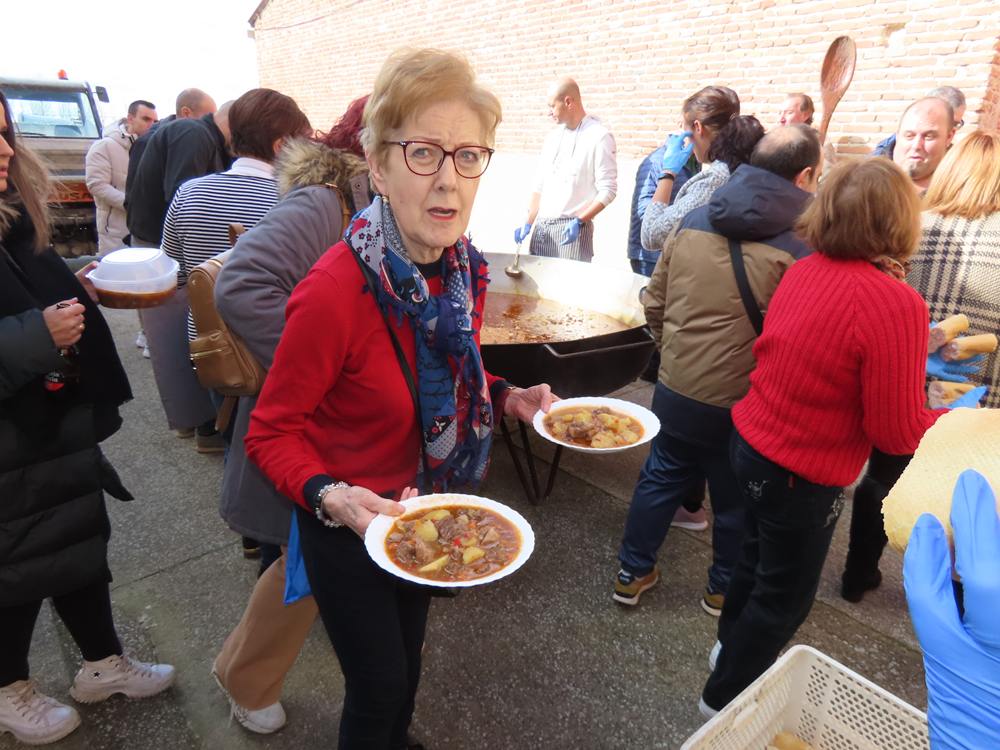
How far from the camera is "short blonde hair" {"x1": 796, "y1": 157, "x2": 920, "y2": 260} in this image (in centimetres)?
178

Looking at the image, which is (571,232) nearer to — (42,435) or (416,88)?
(416,88)

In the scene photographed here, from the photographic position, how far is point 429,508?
157 cm

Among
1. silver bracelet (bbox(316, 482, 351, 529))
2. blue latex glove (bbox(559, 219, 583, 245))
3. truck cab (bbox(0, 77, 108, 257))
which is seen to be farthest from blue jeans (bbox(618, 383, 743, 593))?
truck cab (bbox(0, 77, 108, 257))

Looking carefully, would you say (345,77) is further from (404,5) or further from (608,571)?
(608,571)

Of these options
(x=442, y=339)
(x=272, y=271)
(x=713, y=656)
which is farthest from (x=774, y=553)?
(x=272, y=271)

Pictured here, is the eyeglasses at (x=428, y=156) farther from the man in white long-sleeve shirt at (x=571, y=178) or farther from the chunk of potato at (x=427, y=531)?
the man in white long-sleeve shirt at (x=571, y=178)

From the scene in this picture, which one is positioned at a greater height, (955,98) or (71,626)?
(955,98)

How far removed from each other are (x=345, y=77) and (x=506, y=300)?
1244 cm

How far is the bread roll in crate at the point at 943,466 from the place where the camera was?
2.99 ft

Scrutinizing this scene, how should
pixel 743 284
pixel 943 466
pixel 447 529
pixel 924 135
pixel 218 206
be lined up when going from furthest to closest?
1. pixel 924 135
2. pixel 218 206
3. pixel 743 284
4. pixel 447 529
5. pixel 943 466

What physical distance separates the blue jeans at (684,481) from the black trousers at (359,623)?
5.01ft

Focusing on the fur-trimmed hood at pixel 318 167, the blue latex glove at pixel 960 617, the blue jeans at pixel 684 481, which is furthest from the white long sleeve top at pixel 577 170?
the blue latex glove at pixel 960 617

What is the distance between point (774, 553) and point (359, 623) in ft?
4.53

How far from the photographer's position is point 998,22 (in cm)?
534
